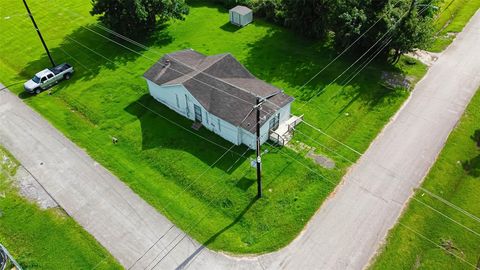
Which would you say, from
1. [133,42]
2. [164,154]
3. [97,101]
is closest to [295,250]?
[164,154]

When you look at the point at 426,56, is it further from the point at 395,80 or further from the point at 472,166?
the point at 472,166

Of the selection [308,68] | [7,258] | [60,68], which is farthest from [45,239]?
[308,68]

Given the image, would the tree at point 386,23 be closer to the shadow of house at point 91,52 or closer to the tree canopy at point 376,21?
the tree canopy at point 376,21

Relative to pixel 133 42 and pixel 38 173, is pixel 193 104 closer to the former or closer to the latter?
pixel 38 173

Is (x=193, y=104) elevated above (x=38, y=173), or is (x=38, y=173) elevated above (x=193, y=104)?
(x=193, y=104)

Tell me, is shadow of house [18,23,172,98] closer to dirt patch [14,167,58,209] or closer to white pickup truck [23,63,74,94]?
white pickup truck [23,63,74,94]

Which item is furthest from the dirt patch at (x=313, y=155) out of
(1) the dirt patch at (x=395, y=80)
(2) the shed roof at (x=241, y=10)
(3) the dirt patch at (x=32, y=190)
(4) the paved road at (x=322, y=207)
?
(2) the shed roof at (x=241, y=10)
